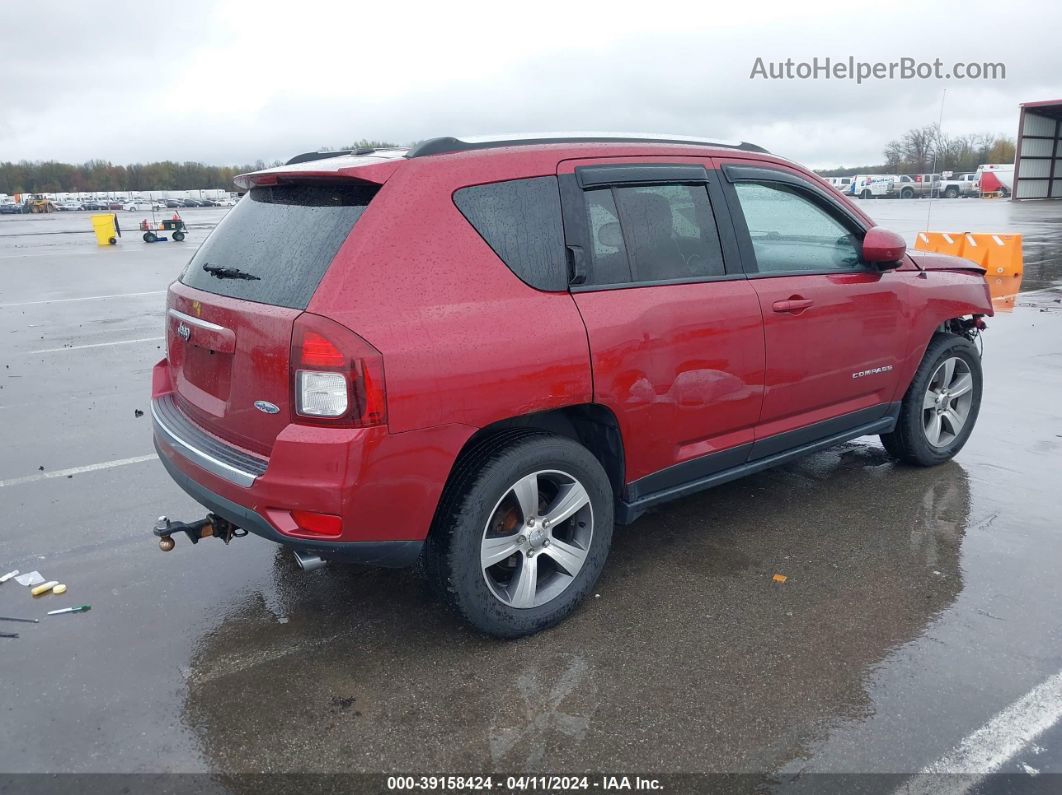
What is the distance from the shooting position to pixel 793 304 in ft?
13.0

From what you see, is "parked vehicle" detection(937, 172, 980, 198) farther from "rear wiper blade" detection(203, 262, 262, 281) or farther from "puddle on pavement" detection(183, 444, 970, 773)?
"rear wiper blade" detection(203, 262, 262, 281)

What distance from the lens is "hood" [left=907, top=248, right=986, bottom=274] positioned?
479 cm

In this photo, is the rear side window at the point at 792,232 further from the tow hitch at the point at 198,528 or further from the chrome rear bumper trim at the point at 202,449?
the tow hitch at the point at 198,528

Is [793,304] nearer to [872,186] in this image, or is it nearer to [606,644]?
[606,644]

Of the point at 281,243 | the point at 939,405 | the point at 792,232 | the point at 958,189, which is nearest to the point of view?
the point at 281,243

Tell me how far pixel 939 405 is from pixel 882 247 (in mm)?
1353

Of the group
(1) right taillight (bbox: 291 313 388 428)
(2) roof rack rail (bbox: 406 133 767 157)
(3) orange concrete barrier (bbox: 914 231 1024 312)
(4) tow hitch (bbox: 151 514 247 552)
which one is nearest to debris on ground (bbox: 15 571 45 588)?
(4) tow hitch (bbox: 151 514 247 552)

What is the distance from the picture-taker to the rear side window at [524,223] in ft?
10.4

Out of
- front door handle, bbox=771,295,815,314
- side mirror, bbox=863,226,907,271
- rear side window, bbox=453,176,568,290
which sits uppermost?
rear side window, bbox=453,176,568,290

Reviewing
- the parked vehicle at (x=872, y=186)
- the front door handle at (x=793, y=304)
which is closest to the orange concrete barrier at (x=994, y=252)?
the front door handle at (x=793, y=304)

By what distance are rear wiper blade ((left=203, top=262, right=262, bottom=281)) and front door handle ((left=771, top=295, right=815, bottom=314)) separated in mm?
2353

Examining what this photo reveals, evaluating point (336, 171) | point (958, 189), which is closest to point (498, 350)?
point (336, 171)

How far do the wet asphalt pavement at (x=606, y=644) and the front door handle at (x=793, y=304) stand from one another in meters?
1.18

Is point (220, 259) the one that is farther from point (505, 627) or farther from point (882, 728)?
point (882, 728)
